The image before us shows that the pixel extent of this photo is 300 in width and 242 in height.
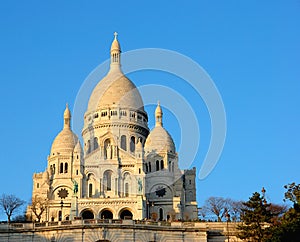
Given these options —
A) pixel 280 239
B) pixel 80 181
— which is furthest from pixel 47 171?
pixel 280 239

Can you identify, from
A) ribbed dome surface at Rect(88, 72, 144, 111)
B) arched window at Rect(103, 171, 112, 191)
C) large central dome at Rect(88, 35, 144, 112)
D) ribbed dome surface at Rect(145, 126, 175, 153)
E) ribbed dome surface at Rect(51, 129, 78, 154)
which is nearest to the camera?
arched window at Rect(103, 171, 112, 191)

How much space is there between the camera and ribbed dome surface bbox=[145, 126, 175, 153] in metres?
110

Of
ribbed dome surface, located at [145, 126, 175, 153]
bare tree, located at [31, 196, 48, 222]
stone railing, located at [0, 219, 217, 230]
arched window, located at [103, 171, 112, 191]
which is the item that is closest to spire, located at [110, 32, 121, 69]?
ribbed dome surface, located at [145, 126, 175, 153]

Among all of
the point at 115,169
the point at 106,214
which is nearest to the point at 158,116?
the point at 115,169

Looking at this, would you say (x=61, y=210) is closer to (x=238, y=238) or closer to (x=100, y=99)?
(x=100, y=99)

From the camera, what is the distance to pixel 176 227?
214 feet

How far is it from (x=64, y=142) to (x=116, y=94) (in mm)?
14049

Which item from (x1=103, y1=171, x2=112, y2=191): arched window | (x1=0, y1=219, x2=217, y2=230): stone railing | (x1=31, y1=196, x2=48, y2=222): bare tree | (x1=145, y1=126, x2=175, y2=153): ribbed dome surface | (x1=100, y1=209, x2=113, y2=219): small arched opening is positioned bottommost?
(x1=0, y1=219, x2=217, y2=230): stone railing

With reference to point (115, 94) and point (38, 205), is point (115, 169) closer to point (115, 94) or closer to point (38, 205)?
point (38, 205)

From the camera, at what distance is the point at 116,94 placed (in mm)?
120000

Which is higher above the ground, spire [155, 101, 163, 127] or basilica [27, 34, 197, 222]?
spire [155, 101, 163, 127]

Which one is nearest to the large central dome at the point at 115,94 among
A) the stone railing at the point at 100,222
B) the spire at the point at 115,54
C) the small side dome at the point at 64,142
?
the spire at the point at 115,54

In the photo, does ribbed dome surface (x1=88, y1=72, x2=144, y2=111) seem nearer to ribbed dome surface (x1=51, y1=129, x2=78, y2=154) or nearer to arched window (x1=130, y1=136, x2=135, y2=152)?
arched window (x1=130, y1=136, x2=135, y2=152)

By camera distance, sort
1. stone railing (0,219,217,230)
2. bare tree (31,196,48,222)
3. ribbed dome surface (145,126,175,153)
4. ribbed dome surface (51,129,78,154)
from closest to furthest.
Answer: stone railing (0,219,217,230)
bare tree (31,196,48,222)
ribbed dome surface (145,126,175,153)
ribbed dome surface (51,129,78,154)
